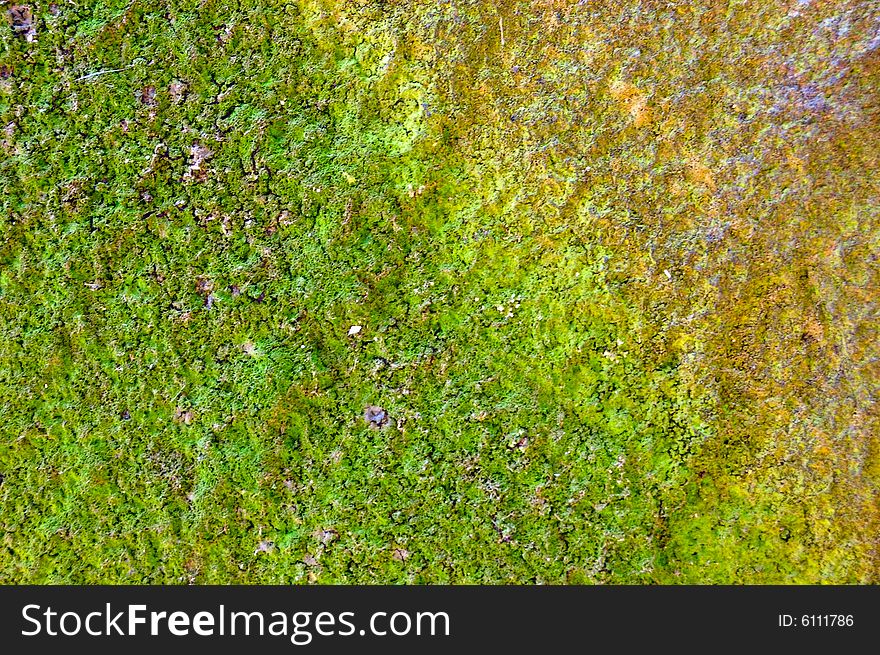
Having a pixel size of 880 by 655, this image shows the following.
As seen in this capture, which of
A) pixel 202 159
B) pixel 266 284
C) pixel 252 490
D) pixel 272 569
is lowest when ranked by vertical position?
pixel 272 569

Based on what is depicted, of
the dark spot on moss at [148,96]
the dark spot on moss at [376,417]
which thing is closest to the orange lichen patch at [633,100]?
the dark spot on moss at [376,417]

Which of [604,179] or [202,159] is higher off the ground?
[202,159]

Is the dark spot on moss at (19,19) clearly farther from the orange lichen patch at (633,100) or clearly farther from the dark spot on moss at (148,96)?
the orange lichen patch at (633,100)

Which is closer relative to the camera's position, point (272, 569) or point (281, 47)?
point (272, 569)

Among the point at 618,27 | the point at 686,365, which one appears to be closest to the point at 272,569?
the point at 686,365

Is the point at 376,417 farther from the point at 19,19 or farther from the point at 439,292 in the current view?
the point at 19,19

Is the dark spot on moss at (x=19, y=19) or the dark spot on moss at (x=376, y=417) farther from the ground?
the dark spot on moss at (x=19, y=19)

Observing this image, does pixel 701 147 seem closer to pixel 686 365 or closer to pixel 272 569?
pixel 686 365
